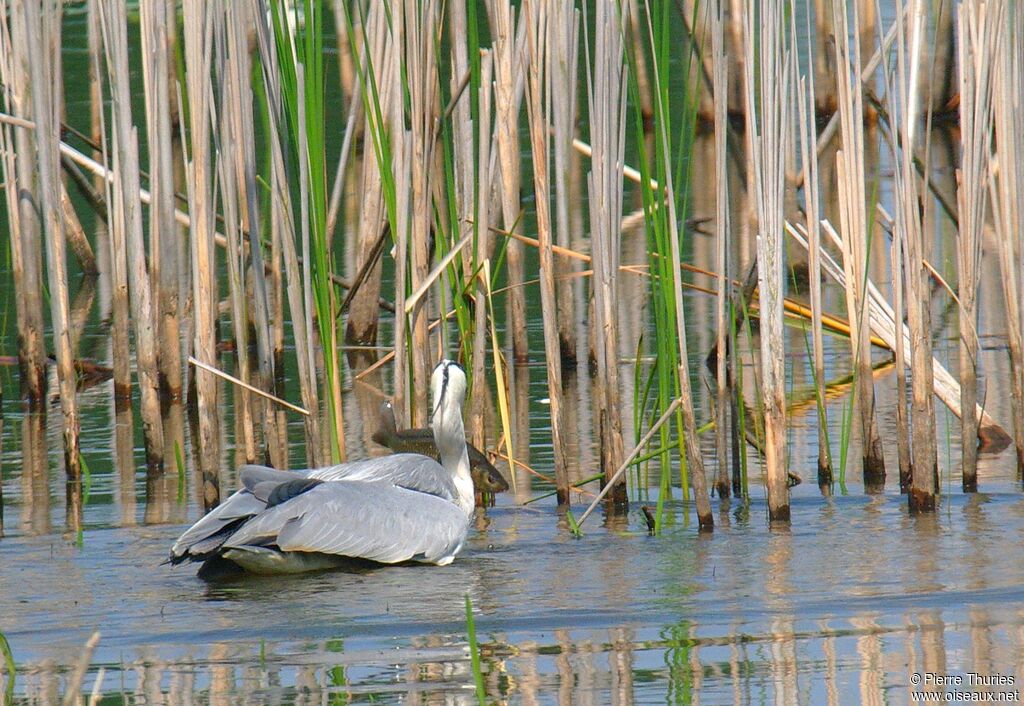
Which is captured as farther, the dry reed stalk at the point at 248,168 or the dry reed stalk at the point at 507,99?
the dry reed stalk at the point at 507,99

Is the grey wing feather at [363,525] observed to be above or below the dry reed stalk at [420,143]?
below

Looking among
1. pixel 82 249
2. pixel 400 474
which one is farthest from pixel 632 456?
pixel 82 249

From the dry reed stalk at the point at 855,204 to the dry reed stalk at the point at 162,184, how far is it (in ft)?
9.54

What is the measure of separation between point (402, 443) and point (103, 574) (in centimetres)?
149

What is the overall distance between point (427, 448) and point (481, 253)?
90cm

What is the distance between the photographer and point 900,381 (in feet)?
21.8

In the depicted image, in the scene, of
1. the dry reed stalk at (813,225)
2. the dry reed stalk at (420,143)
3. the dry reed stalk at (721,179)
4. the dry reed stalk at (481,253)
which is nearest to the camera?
the dry reed stalk at (721,179)

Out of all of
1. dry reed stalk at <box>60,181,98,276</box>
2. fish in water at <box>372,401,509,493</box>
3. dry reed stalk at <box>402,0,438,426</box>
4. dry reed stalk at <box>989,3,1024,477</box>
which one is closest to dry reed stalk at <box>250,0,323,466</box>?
fish in water at <box>372,401,509,493</box>

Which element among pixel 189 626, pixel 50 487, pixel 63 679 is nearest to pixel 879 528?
pixel 189 626

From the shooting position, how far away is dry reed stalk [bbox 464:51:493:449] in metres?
6.84

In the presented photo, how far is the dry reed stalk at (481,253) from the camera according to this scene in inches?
269

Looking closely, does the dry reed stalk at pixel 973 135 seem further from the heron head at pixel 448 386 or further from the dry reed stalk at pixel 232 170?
the dry reed stalk at pixel 232 170

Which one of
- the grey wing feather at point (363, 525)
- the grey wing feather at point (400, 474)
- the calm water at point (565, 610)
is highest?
the grey wing feather at point (400, 474)

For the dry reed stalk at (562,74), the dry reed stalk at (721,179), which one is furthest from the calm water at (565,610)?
the dry reed stalk at (562,74)
